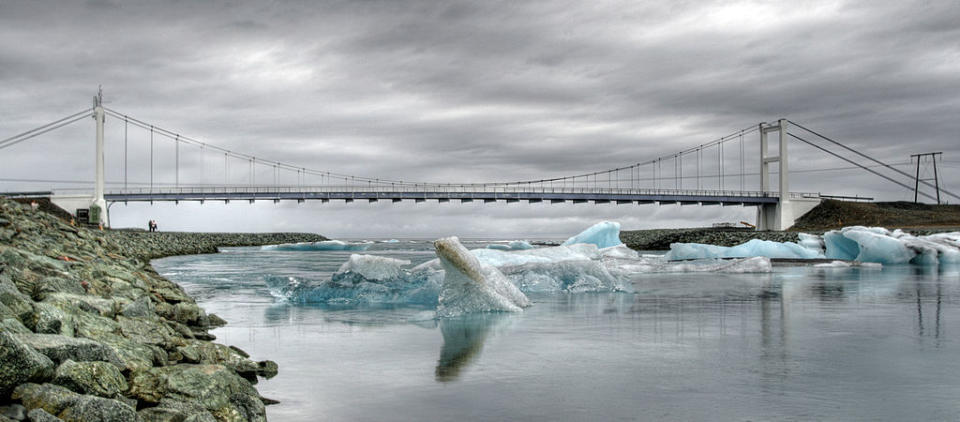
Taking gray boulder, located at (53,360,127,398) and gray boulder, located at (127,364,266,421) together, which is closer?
gray boulder, located at (53,360,127,398)

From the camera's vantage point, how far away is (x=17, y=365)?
3.24 m

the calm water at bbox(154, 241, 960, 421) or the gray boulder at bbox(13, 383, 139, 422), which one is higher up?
the gray boulder at bbox(13, 383, 139, 422)

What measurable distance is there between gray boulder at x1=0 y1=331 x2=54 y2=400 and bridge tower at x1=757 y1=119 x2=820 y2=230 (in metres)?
59.0

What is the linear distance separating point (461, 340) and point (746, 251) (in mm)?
21868

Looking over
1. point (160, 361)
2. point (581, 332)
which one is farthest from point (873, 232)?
point (160, 361)

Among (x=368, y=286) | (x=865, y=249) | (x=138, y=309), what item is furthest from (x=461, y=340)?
(x=865, y=249)

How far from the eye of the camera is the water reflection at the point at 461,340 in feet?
18.2

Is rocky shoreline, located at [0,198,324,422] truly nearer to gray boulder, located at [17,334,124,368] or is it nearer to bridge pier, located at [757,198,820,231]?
gray boulder, located at [17,334,124,368]

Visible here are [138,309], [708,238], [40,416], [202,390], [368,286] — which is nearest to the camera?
[40,416]

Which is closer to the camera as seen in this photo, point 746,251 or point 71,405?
point 71,405

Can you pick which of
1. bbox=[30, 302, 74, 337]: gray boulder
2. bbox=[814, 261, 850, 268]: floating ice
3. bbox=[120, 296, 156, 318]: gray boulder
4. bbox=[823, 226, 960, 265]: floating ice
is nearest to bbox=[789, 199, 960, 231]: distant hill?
bbox=[823, 226, 960, 265]: floating ice

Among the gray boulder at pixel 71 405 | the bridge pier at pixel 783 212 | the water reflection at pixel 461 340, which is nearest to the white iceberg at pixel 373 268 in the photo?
the water reflection at pixel 461 340

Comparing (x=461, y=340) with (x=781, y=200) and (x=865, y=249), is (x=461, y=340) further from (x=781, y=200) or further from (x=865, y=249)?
(x=781, y=200)

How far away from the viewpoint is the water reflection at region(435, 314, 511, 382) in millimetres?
5539
